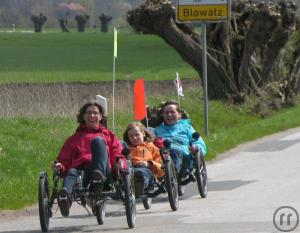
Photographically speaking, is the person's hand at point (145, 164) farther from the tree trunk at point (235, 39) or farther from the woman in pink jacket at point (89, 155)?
the tree trunk at point (235, 39)

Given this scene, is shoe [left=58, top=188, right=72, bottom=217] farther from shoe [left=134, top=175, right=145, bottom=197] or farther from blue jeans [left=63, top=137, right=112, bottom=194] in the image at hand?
shoe [left=134, top=175, right=145, bottom=197]

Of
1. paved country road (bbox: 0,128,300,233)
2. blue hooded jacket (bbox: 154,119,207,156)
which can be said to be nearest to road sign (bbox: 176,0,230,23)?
paved country road (bbox: 0,128,300,233)

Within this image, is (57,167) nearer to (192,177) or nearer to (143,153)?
(143,153)

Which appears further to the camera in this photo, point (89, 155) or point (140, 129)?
point (140, 129)

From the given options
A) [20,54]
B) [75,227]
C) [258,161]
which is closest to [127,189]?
[75,227]

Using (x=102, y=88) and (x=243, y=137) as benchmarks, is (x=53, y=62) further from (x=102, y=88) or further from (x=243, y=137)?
(x=243, y=137)

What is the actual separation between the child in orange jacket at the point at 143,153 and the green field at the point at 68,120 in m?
1.56

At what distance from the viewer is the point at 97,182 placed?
446 inches

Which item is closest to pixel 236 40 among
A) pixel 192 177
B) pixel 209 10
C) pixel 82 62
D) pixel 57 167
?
pixel 209 10

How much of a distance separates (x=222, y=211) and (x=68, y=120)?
8.67 m

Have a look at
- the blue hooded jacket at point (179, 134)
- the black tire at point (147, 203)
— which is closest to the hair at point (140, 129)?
the black tire at point (147, 203)

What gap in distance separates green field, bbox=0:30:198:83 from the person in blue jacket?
24.1 meters

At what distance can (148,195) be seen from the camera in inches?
490

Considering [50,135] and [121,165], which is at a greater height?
[121,165]
